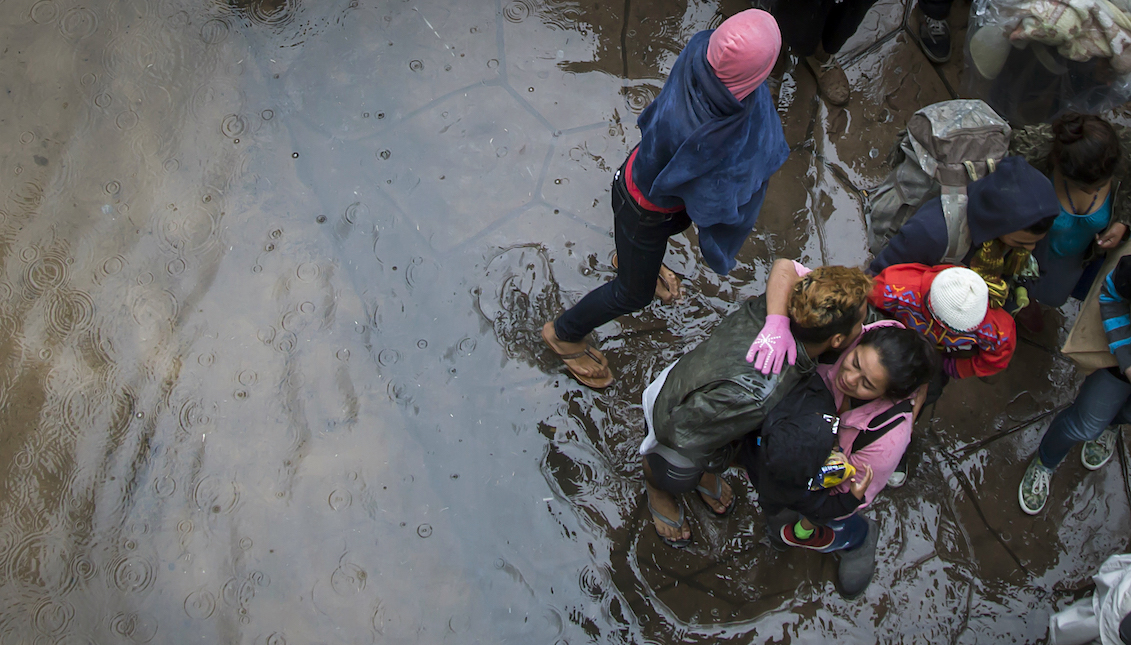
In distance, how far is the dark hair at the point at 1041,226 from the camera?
7.29ft

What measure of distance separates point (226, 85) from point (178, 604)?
7.66 feet

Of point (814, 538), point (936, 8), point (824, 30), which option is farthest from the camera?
point (936, 8)

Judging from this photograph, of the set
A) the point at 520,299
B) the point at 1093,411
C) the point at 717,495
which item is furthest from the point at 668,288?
the point at 1093,411

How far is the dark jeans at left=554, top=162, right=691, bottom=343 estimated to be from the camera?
2320 mm

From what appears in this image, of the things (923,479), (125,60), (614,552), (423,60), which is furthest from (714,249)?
(125,60)

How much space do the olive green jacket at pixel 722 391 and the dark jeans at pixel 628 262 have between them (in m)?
0.38

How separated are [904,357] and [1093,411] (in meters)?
1.24

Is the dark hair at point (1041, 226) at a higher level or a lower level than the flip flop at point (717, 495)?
higher

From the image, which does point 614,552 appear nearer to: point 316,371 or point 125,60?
point 316,371

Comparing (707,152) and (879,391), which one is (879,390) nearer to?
(879,391)

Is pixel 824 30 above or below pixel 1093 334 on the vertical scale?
above

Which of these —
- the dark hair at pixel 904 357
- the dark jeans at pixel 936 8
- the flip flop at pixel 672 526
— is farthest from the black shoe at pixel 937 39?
the flip flop at pixel 672 526

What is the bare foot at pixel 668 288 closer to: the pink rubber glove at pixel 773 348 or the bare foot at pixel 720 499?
the bare foot at pixel 720 499

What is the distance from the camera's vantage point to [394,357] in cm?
307
